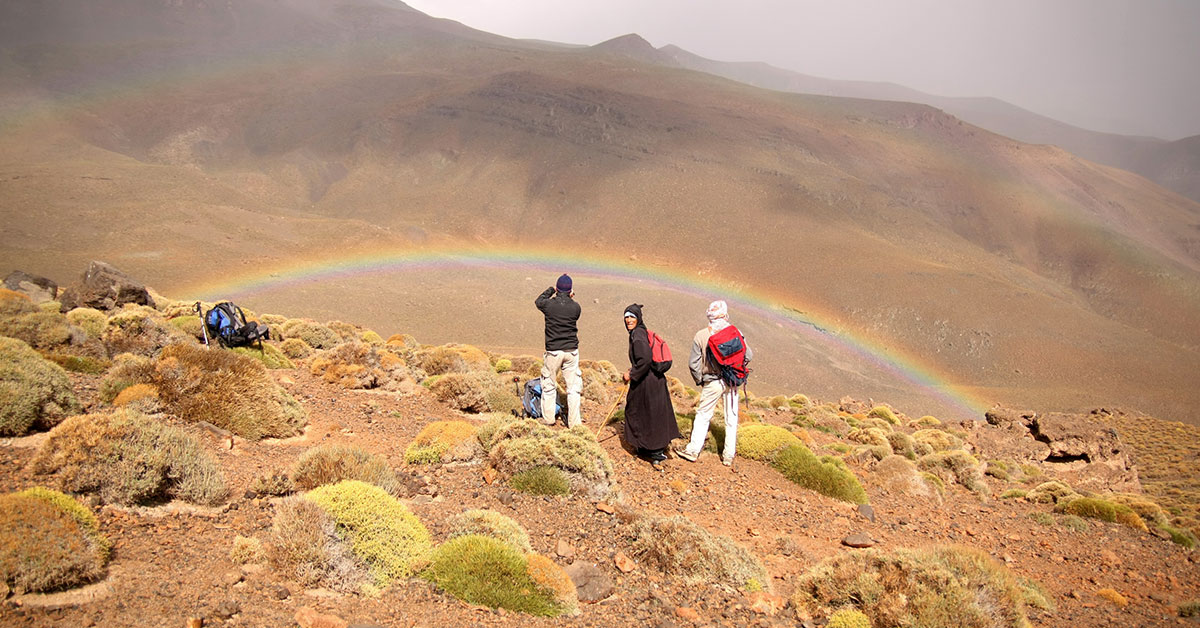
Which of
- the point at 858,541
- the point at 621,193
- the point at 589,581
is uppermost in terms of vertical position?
the point at 621,193

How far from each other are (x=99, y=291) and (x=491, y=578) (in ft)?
53.4

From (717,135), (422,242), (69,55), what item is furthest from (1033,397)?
(69,55)

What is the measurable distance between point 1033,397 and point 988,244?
43654 millimetres

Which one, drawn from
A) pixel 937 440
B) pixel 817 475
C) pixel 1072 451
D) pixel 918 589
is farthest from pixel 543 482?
pixel 1072 451

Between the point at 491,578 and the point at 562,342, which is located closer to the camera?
the point at 491,578

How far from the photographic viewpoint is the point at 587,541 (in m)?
5.86

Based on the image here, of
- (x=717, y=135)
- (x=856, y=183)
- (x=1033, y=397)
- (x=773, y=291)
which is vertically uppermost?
(x=717, y=135)

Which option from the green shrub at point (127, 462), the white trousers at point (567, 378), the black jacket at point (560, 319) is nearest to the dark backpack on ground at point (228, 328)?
the white trousers at point (567, 378)

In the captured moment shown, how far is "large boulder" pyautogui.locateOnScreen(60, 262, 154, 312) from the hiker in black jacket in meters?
12.9

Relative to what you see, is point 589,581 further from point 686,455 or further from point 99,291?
point 99,291

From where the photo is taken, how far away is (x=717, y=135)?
276 feet

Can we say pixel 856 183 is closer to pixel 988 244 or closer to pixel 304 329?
pixel 988 244

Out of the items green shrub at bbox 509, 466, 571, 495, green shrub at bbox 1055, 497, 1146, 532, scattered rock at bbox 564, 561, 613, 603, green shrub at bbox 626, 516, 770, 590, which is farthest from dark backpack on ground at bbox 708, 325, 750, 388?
green shrub at bbox 1055, 497, 1146, 532

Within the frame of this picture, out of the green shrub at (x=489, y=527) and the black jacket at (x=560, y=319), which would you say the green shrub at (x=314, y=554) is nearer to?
the green shrub at (x=489, y=527)
